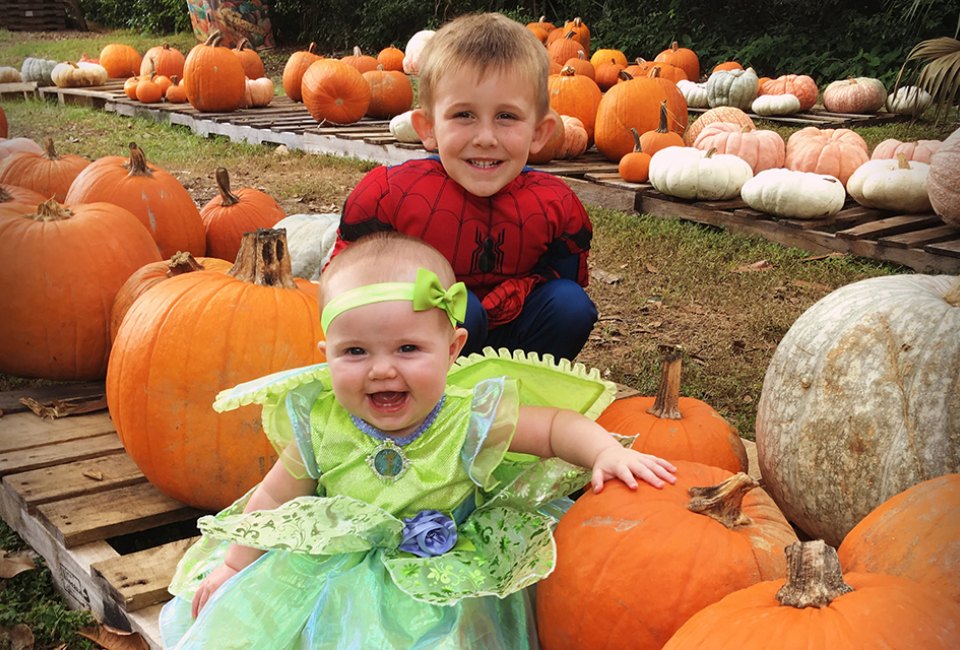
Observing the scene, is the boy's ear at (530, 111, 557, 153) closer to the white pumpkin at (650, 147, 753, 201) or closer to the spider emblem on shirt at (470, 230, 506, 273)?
the spider emblem on shirt at (470, 230, 506, 273)

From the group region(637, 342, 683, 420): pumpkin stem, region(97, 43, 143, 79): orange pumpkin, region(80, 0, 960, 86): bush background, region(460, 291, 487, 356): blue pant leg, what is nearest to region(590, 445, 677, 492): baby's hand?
region(637, 342, 683, 420): pumpkin stem

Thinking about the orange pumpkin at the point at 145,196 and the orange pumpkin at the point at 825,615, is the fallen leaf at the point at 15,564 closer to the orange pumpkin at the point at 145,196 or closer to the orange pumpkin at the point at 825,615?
the orange pumpkin at the point at 145,196

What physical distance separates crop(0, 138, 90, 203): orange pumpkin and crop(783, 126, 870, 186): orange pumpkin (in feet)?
14.0

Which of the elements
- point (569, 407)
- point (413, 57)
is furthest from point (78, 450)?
point (413, 57)

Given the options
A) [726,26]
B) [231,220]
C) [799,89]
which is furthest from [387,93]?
[231,220]

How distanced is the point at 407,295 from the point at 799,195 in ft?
13.5

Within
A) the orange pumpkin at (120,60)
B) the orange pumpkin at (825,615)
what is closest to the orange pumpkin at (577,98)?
the orange pumpkin at (825,615)

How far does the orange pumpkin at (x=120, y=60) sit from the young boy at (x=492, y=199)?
1151 cm

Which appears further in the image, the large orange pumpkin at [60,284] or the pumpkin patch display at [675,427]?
the large orange pumpkin at [60,284]

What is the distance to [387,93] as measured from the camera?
950 centimetres

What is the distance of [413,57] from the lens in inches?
487

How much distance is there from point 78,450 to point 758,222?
395 cm

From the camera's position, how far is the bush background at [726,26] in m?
10.4

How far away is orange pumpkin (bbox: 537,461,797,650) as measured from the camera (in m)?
1.72
